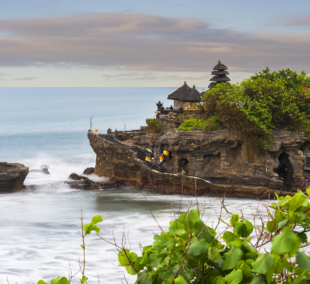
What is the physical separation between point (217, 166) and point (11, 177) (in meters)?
14.7

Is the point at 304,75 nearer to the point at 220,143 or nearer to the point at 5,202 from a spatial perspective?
the point at 220,143

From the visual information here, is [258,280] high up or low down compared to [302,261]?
down

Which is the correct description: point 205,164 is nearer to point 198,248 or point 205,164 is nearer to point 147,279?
point 147,279

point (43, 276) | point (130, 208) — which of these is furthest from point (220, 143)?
point (43, 276)

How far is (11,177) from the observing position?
25.8 metres

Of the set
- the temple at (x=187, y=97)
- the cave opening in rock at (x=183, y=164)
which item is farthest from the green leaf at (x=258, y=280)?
the temple at (x=187, y=97)

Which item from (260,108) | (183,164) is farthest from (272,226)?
(183,164)

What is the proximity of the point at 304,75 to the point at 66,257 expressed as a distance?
2168cm

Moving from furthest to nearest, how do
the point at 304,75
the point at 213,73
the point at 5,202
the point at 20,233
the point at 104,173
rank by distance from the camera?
the point at 213,73 < the point at 104,173 < the point at 304,75 < the point at 5,202 < the point at 20,233

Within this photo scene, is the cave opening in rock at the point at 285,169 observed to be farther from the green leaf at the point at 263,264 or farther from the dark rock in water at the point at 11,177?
the green leaf at the point at 263,264

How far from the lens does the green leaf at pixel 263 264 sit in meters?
2.31

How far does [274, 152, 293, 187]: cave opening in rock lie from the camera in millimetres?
24922

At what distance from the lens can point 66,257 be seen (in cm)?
1365

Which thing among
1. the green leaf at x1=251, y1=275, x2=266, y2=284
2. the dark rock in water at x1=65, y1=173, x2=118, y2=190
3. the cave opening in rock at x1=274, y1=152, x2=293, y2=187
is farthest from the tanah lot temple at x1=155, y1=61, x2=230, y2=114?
the green leaf at x1=251, y1=275, x2=266, y2=284
